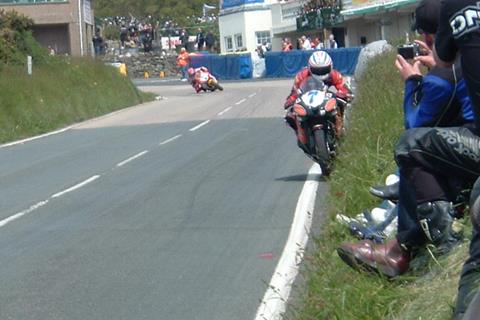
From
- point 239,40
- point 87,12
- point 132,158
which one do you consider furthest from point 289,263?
point 239,40

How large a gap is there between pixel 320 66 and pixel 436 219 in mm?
8181

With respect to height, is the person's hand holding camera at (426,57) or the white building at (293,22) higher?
the white building at (293,22)

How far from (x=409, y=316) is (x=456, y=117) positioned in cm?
154

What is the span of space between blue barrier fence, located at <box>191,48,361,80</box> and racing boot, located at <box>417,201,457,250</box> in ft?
130

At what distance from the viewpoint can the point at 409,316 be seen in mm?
5801

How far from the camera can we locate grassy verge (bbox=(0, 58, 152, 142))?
2847 centimetres

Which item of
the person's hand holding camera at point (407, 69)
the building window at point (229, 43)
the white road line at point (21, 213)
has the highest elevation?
the building window at point (229, 43)

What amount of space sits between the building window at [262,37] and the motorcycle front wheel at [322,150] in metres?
57.9

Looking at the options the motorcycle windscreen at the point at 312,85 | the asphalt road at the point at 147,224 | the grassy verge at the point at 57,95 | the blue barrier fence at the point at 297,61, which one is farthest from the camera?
the blue barrier fence at the point at 297,61

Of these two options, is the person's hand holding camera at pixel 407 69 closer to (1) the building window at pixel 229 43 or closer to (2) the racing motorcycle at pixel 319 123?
(2) the racing motorcycle at pixel 319 123

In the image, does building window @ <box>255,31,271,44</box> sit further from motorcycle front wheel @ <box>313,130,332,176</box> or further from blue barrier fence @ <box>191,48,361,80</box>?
motorcycle front wheel @ <box>313,130,332,176</box>

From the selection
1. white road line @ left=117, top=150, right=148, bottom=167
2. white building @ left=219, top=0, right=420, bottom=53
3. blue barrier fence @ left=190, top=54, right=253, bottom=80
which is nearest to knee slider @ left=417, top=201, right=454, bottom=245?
white road line @ left=117, top=150, right=148, bottom=167

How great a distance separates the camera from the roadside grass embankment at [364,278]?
601 centimetres

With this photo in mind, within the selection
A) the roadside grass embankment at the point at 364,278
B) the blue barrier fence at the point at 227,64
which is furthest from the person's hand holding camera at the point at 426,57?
the blue barrier fence at the point at 227,64
